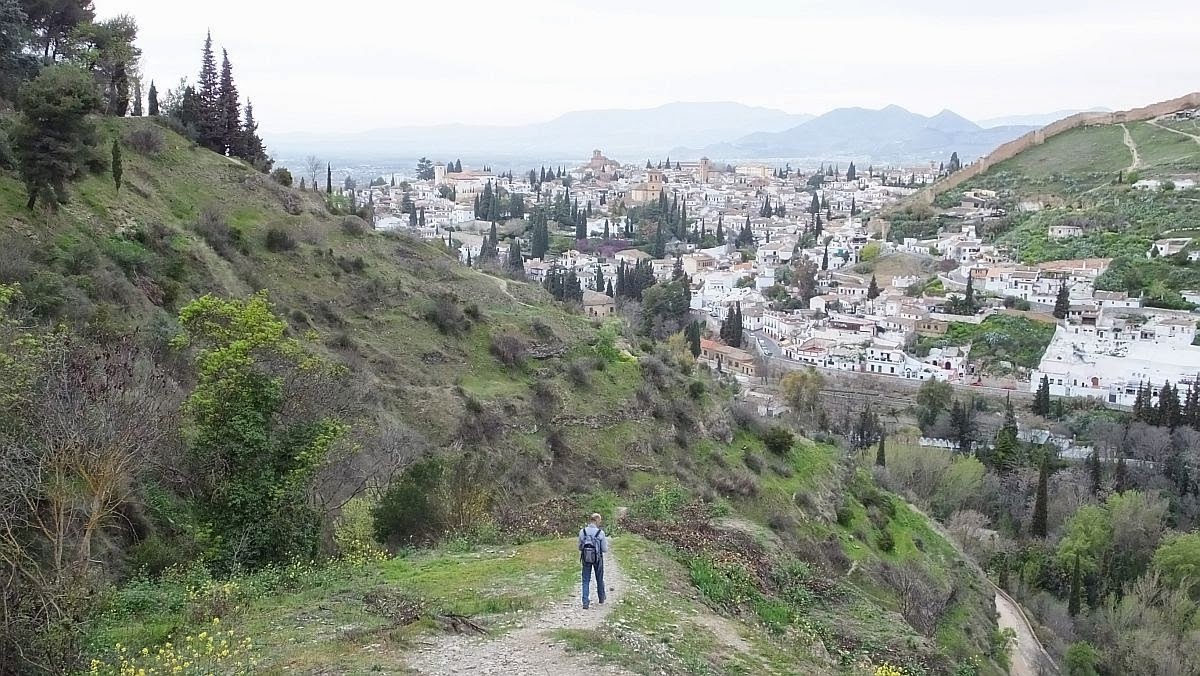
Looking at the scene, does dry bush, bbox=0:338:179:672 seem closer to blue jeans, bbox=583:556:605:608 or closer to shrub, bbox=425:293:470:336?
blue jeans, bbox=583:556:605:608

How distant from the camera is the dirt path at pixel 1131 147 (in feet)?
253

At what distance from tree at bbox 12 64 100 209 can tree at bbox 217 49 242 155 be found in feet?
38.6

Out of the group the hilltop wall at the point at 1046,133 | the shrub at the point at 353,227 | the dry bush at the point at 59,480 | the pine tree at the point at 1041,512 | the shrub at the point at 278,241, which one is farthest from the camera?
the hilltop wall at the point at 1046,133

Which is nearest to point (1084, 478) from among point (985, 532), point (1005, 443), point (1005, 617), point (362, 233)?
point (1005, 443)

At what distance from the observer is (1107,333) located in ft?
156

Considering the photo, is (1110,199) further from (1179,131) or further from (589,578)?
(589,578)

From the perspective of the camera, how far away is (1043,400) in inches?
1702

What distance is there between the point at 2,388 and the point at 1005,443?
123 feet

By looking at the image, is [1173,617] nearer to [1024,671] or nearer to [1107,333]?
[1024,671]

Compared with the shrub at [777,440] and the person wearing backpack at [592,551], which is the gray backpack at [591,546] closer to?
the person wearing backpack at [592,551]

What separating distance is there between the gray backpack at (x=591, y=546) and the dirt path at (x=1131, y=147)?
8415 centimetres

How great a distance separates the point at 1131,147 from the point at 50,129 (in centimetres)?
9072

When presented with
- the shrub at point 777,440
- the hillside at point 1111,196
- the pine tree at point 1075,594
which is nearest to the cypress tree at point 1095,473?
the pine tree at point 1075,594

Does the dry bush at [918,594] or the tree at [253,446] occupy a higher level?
the tree at [253,446]
